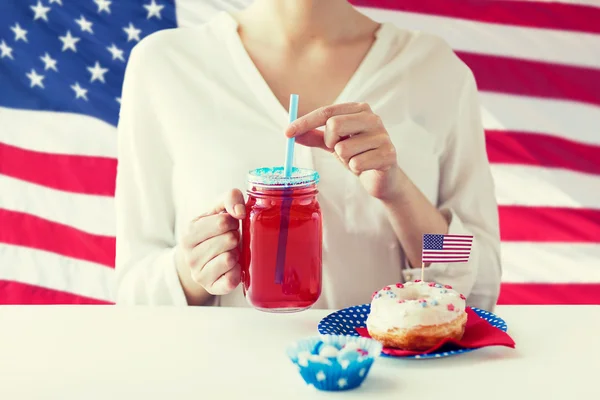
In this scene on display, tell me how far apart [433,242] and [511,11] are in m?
1.26

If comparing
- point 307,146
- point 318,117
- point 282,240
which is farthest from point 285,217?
point 307,146

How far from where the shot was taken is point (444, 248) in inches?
43.6

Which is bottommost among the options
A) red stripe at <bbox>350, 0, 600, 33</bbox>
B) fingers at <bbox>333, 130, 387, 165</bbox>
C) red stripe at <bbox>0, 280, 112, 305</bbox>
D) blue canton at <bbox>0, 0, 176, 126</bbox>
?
red stripe at <bbox>0, 280, 112, 305</bbox>

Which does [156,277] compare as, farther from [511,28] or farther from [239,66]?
[511,28]

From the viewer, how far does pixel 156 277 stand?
1.37 meters

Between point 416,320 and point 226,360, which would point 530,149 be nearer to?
point 416,320

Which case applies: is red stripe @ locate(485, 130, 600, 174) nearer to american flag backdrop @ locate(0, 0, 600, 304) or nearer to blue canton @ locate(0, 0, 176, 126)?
american flag backdrop @ locate(0, 0, 600, 304)

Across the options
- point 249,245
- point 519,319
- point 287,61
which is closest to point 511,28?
point 287,61

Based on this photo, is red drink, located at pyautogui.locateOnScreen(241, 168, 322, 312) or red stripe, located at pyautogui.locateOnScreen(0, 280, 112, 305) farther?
red stripe, located at pyautogui.locateOnScreen(0, 280, 112, 305)

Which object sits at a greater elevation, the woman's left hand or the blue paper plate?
the woman's left hand

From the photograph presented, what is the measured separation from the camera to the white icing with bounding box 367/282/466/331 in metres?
0.99

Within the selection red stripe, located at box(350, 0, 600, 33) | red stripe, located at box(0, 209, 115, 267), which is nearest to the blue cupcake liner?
red stripe, located at box(0, 209, 115, 267)

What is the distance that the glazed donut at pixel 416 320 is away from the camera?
3.25 ft

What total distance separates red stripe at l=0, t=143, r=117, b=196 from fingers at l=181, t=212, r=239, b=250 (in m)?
0.99
